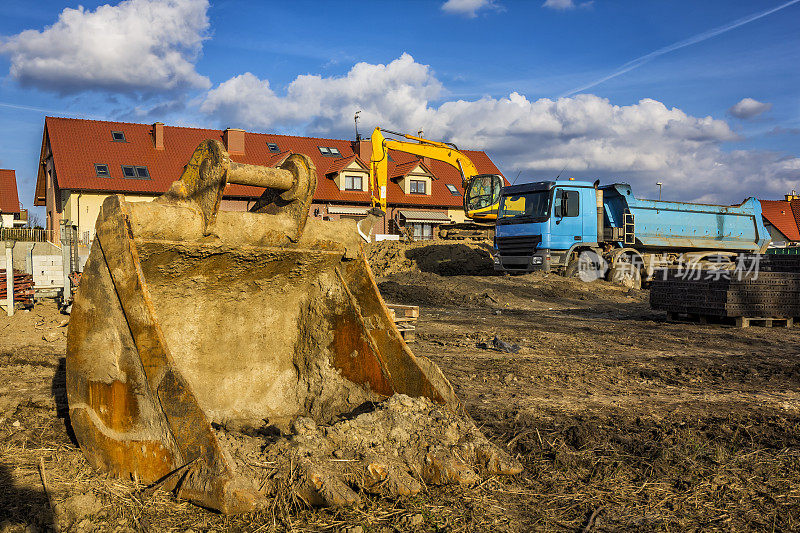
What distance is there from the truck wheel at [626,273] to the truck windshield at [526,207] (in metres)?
2.78

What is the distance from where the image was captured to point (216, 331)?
387 cm

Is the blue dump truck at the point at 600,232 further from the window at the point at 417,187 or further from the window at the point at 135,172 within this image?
the window at the point at 135,172

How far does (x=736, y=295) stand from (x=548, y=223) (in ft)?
21.0

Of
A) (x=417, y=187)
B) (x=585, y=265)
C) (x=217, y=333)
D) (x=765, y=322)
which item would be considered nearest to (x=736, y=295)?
(x=765, y=322)

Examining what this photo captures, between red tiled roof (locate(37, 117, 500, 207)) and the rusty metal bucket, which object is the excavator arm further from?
the rusty metal bucket

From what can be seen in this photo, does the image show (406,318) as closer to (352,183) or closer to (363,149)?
(352,183)

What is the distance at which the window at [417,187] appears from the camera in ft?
111

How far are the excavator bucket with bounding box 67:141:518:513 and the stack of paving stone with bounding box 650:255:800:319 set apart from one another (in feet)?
29.8

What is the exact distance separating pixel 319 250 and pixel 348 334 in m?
0.57

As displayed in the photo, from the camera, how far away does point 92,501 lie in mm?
2746

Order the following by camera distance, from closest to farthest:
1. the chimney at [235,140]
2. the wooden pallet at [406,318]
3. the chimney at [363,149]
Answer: the wooden pallet at [406,318] < the chimney at [235,140] < the chimney at [363,149]

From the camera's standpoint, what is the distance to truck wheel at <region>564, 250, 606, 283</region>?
1728cm

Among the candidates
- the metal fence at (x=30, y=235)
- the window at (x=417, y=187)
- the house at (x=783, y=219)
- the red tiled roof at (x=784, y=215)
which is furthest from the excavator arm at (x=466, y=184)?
the red tiled roof at (x=784, y=215)

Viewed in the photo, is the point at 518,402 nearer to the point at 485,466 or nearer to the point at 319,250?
the point at 485,466
